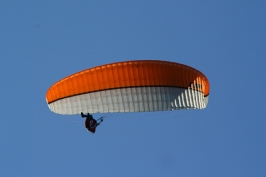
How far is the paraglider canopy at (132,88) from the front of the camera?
35.4 meters

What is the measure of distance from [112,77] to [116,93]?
1.12m

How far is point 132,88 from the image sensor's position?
3584 centimetres

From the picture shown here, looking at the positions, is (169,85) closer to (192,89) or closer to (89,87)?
(192,89)

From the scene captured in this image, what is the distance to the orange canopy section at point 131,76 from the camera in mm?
35312

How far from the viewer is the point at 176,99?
118ft

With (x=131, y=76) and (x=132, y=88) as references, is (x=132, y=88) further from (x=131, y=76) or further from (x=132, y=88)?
(x=131, y=76)

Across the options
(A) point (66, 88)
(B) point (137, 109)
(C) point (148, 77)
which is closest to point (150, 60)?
(C) point (148, 77)

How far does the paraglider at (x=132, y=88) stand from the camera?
116ft

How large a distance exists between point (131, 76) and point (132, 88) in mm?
825

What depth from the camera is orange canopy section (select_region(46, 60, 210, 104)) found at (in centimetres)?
3531

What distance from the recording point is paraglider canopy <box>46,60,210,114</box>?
35.4 metres

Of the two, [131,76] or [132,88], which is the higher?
[131,76]

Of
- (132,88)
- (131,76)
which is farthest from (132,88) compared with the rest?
(131,76)

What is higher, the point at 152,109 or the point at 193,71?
the point at 193,71
